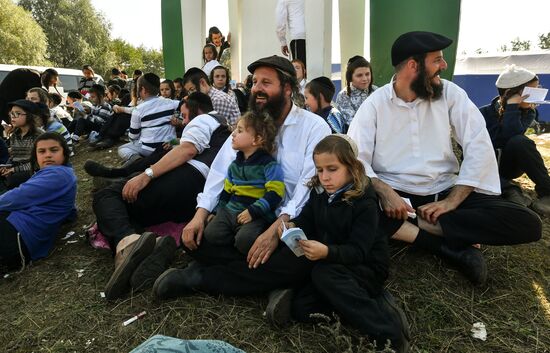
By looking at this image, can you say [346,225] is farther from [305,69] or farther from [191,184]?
[305,69]

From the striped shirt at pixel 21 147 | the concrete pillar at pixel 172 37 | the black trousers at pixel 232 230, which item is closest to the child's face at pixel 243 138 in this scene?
the black trousers at pixel 232 230

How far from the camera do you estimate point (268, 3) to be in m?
8.70

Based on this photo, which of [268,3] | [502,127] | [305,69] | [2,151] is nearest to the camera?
[502,127]

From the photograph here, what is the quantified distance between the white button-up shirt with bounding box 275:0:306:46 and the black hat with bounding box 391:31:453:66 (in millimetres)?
3712

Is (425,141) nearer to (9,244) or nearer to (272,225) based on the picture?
(272,225)

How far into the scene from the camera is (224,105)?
5391 millimetres

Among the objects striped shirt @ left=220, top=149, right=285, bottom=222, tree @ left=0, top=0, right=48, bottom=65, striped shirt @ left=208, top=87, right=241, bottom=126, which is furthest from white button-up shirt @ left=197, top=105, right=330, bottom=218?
tree @ left=0, top=0, right=48, bottom=65

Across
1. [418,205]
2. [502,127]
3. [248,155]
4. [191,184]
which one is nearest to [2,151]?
[191,184]

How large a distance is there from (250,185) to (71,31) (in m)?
47.5

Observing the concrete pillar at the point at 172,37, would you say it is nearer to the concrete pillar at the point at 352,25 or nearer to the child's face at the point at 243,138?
the concrete pillar at the point at 352,25

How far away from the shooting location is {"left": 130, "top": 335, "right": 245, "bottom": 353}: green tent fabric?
94cm

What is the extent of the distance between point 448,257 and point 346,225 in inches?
39.0

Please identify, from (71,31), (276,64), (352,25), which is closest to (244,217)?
(276,64)

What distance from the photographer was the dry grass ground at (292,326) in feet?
6.86
